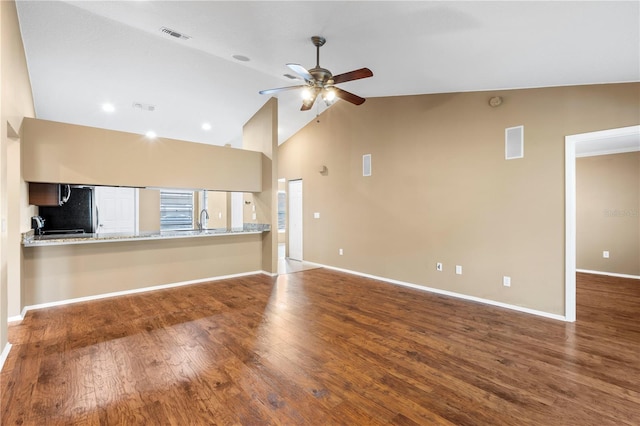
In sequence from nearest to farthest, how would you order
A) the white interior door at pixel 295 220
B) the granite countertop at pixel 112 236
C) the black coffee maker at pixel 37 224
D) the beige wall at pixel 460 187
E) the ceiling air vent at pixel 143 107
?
the beige wall at pixel 460 187 → the granite countertop at pixel 112 236 → the black coffee maker at pixel 37 224 → the ceiling air vent at pixel 143 107 → the white interior door at pixel 295 220

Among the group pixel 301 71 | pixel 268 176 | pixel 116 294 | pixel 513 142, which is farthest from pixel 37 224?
pixel 513 142

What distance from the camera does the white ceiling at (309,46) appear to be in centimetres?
234

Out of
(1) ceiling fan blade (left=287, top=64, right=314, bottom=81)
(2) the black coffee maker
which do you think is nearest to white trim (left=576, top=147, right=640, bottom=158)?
(1) ceiling fan blade (left=287, top=64, right=314, bottom=81)

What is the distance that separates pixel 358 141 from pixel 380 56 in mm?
2500

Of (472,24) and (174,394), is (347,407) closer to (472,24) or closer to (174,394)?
(174,394)

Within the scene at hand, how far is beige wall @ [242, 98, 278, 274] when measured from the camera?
5.55 metres

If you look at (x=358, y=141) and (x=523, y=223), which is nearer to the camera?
(x=523, y=223)

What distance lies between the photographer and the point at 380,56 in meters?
3.30

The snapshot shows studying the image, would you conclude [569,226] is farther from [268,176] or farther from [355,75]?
[268,176]

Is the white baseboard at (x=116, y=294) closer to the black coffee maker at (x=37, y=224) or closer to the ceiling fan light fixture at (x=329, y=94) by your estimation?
the black coffee maker at (x=37, y=224)

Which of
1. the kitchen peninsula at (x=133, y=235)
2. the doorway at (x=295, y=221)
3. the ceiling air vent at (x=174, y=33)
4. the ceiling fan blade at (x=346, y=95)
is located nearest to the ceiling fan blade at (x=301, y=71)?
the ceiling fan blade at (x=346, y=95)

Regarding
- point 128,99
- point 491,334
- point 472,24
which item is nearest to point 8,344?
point 128,99

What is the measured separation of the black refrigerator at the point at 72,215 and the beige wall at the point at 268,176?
3472mm

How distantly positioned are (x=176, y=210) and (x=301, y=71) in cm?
593
